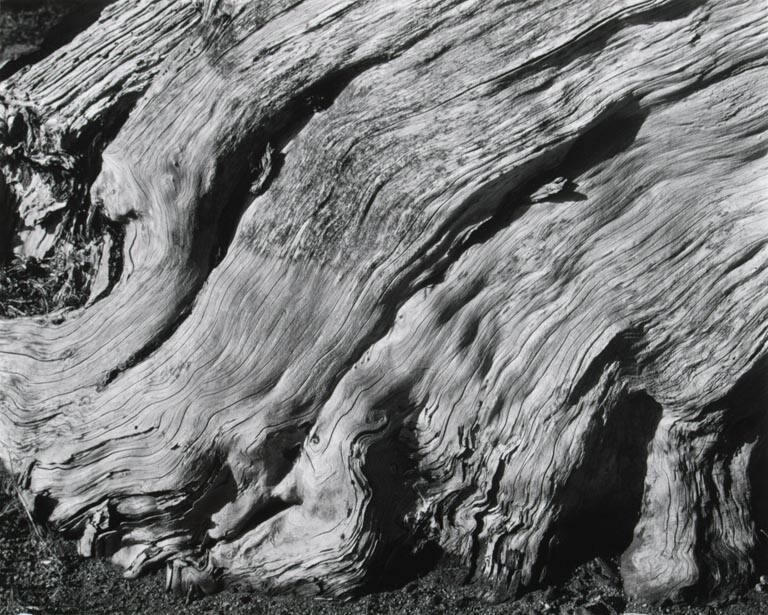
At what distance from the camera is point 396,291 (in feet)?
11.5

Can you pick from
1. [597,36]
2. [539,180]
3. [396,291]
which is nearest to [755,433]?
[539,180]

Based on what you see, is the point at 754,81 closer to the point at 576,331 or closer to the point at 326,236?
the point at 576,331

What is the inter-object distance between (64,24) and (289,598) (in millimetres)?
2913

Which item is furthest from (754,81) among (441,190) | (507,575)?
(507,575)

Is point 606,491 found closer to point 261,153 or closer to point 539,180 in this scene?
point 539,180

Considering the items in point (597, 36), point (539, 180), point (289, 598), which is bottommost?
point (289, 598)

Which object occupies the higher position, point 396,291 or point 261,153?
point 261,153

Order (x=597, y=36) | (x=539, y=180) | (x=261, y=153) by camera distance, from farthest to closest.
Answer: (x=261, y=153) → (x=539, y=180) → (x=597, y=36)

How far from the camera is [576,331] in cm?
349

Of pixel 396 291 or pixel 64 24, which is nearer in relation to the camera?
pixel 396 291

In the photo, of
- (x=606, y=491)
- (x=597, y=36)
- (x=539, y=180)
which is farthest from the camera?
(x=606, y=491)

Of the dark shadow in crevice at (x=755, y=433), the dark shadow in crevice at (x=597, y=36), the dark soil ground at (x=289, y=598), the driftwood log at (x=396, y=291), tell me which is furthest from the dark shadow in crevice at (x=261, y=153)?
the dark shadow in crevice at (x=755, y=433)

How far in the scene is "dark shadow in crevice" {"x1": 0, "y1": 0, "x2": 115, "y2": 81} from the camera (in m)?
3.81

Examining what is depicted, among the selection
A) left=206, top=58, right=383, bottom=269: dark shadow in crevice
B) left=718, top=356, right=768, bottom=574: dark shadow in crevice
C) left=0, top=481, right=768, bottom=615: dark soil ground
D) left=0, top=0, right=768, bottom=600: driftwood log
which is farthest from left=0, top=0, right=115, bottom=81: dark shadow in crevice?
left=718, top=356, right=768, bottom=574: dark shadow in crevice
